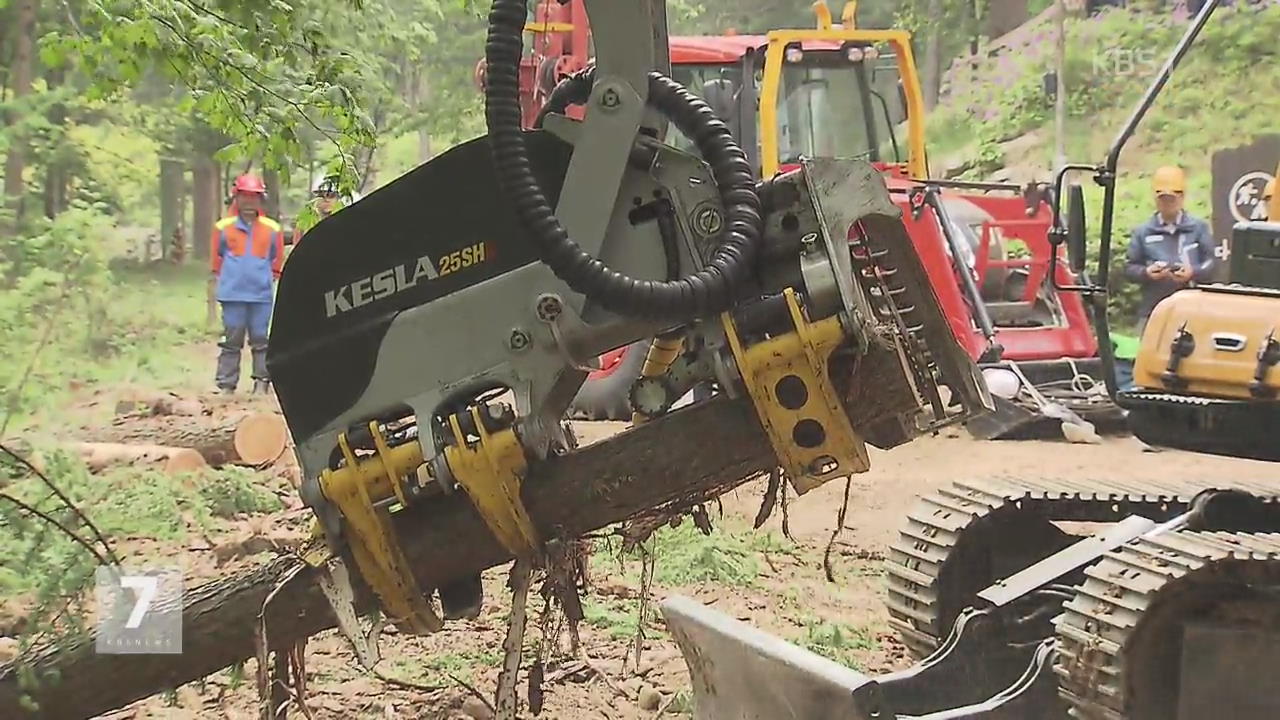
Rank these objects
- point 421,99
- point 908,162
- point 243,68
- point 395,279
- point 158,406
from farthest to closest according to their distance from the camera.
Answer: point 421,99
point 908,162
point 158,406
point 243,68
point 395,279

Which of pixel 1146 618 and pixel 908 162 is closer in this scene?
pixel 1146 618

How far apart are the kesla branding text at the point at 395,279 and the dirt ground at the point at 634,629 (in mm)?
1096

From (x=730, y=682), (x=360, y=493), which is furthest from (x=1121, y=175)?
(x=360, y=493)

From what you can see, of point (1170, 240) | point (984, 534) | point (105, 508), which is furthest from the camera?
point (1170, 240)

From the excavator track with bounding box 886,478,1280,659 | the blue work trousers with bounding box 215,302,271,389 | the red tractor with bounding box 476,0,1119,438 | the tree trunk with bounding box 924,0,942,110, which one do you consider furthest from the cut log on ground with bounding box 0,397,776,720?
the tree trunk with bounding box 924,0,942,110

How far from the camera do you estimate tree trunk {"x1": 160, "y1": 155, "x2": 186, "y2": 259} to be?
2128cm

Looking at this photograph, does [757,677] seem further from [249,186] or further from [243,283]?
[249,186]

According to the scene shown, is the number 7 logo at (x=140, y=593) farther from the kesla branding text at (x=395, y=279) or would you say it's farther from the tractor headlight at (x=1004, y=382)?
the tractor headlight at (x=1004, y=382)

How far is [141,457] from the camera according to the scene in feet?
23.6

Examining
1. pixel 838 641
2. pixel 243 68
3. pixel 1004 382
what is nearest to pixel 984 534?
pixel 838 641

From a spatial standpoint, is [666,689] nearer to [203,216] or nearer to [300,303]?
[300,303]

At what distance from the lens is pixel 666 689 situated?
14.0 ft

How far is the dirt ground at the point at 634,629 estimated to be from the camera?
13.5 feet

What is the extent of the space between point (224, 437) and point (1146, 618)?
233 inches
